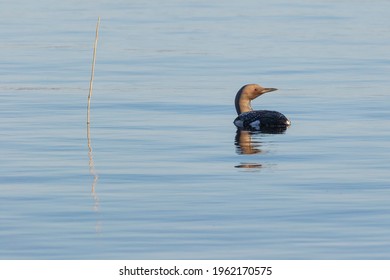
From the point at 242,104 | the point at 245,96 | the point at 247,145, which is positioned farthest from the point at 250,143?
the point at 245,96

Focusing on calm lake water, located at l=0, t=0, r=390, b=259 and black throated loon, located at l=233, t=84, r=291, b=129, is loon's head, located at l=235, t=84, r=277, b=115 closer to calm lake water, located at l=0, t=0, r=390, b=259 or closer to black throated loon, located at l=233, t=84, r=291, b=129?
calm lake water, located at l=0, t=0, r=390, b=259

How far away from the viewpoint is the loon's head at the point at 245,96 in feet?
63.5

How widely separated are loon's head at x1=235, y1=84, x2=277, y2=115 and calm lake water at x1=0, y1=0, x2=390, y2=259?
0.86ft

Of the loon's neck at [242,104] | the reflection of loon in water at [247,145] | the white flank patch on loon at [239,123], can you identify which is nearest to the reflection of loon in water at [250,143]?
the reflection of loon in water at [247,145]

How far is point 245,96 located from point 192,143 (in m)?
3.18

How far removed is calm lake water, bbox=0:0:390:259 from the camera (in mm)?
11469

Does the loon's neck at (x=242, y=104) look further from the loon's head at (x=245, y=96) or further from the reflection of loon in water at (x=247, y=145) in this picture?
the reflection of loon in water at (x=247, y=145)

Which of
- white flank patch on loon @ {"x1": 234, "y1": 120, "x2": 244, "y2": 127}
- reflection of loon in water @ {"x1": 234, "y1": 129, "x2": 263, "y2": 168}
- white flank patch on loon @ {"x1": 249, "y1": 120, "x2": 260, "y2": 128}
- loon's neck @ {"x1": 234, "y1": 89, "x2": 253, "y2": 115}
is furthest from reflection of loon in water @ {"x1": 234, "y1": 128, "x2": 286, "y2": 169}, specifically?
loon's neck @ {"x1": 234, "y1": 89, "x2": 253, "y2": 115}

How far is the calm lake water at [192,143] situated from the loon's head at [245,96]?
0.26m


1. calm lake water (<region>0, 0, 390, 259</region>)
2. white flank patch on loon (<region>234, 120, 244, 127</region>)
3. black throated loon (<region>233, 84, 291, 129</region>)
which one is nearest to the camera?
calm lake water (<region>0, 0, 390, 259</region>)

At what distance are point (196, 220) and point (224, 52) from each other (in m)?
14.8

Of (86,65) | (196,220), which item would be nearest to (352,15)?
(86,65)

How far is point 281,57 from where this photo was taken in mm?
26031

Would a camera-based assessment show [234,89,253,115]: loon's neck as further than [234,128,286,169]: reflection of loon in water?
Yes
